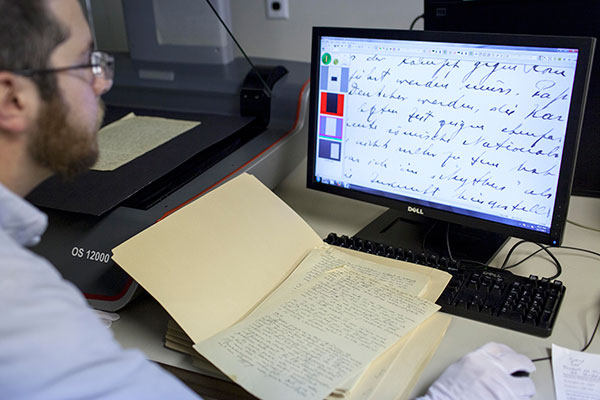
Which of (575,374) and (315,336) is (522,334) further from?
(315,336)

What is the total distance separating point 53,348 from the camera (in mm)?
496

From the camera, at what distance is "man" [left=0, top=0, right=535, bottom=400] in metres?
0.49

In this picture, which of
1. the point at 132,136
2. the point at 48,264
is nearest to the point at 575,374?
the point at 48,264

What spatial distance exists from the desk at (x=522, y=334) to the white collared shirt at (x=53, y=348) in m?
0.24

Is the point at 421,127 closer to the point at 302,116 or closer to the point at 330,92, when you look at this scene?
the point at 330,92

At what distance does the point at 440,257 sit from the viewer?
976mm

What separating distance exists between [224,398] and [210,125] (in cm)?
71

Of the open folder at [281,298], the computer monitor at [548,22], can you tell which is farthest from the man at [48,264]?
the computer monitor at [548,22]

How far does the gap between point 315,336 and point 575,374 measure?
0.33m

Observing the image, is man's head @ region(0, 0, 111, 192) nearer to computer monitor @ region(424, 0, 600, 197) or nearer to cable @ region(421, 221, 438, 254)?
cable @ region(421, 221, 438, 254)

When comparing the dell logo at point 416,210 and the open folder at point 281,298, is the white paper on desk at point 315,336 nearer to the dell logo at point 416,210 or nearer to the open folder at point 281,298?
the open folder at point 281,298

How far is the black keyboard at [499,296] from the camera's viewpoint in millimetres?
845

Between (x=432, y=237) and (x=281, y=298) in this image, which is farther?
(x=432, y=237)

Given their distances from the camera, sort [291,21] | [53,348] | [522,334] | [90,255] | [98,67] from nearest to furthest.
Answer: [53,348] → [98,67] → [522,334] → [90,255] → [291,21]
